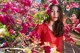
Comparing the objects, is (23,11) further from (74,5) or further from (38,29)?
(74,5)

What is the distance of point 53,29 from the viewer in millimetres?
2484

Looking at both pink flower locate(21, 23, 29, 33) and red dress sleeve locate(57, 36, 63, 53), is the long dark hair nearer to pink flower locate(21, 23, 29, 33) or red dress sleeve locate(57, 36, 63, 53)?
red dress sleeve locate(57, 36, 63, 53)

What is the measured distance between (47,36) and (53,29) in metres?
0.09

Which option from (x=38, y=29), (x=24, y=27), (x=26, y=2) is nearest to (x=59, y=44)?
(x=38, y=29)

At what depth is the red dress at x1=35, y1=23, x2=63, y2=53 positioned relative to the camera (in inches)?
96.0

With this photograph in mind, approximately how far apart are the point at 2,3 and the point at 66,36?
0.65 metres

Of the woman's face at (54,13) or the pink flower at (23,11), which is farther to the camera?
the woman's face at (54,13)

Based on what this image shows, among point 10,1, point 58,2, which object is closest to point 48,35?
point 58,2

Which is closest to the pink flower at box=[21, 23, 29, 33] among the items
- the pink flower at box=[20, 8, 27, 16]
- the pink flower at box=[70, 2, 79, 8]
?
the pink flower at box=[20, 8, 27, 16]

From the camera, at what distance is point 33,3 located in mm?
2357

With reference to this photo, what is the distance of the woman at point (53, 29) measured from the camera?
7.96 ft

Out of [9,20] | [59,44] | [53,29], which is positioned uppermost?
[9,20]

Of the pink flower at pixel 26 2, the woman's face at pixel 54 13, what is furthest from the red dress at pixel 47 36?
the pink flower at pixel 26 2

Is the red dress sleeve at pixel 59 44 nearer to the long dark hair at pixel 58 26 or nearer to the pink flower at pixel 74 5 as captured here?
the long dark hair at pixel 58 26
